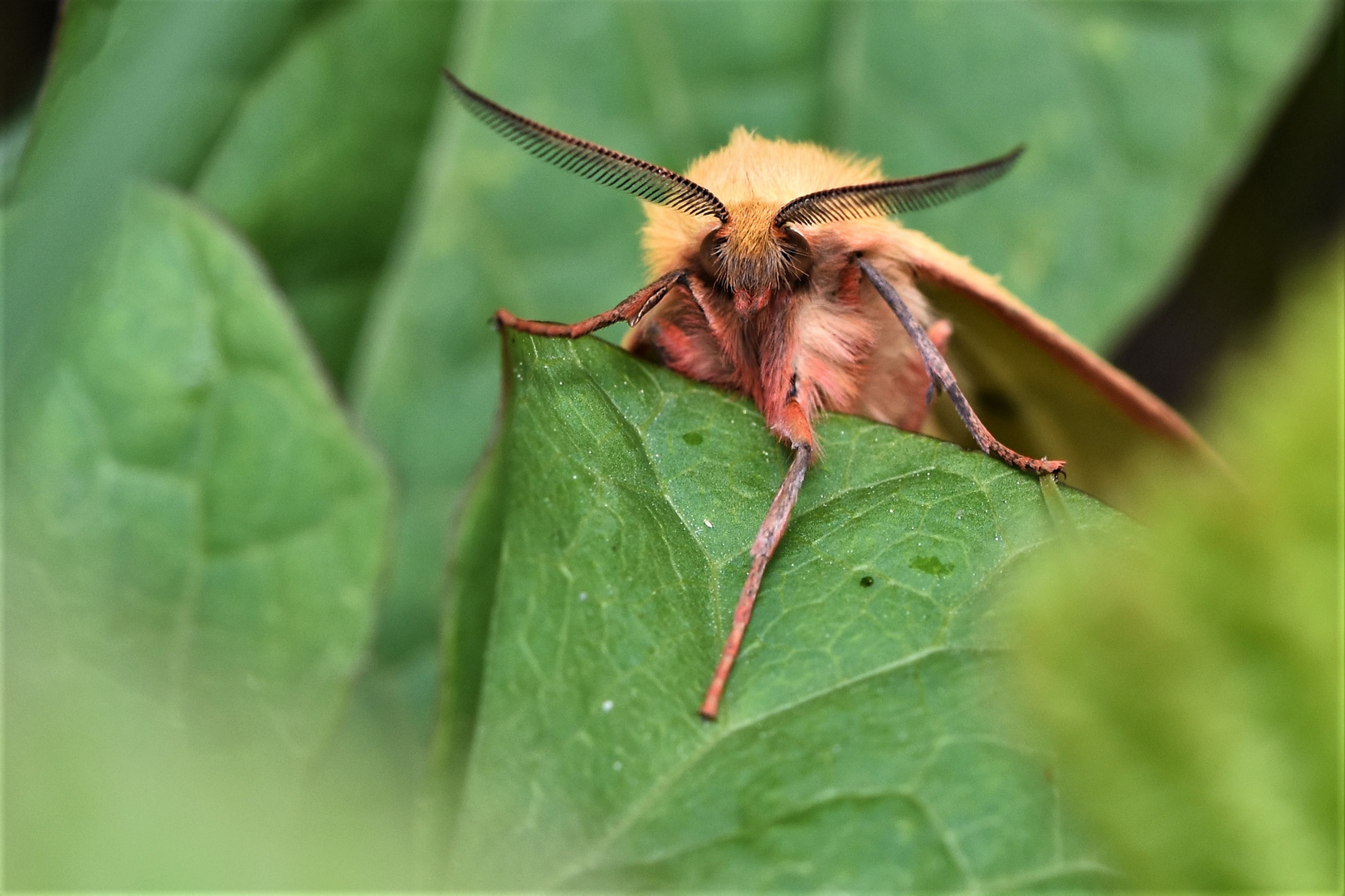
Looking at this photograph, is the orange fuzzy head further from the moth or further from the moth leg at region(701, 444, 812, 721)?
the moth leg at region(701, 444, 812, 721)

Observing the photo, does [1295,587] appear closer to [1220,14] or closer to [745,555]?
[745,555]

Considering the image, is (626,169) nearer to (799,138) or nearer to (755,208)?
(755,208)

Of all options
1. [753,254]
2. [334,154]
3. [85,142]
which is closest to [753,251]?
[753,254]

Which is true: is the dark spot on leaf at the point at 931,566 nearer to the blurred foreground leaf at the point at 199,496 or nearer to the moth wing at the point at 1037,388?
the moth wing at the point at 1037,388

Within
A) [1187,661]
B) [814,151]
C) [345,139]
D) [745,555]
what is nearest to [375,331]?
[345,139]

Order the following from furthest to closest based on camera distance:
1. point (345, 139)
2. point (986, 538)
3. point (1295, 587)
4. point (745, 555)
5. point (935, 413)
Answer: point (345, 139) < point (935, 413) < point (745, 555) < point (986, 538) < point (1295, 587)

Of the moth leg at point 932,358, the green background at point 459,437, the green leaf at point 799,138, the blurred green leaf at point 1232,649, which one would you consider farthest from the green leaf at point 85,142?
the blurred green leaf at point 1232,649

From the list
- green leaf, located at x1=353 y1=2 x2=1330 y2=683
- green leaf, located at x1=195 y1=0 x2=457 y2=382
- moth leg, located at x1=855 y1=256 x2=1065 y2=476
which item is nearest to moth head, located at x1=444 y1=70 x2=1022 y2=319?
moth leg, located at x1=855 y1=256 x2=1065 y2=476
